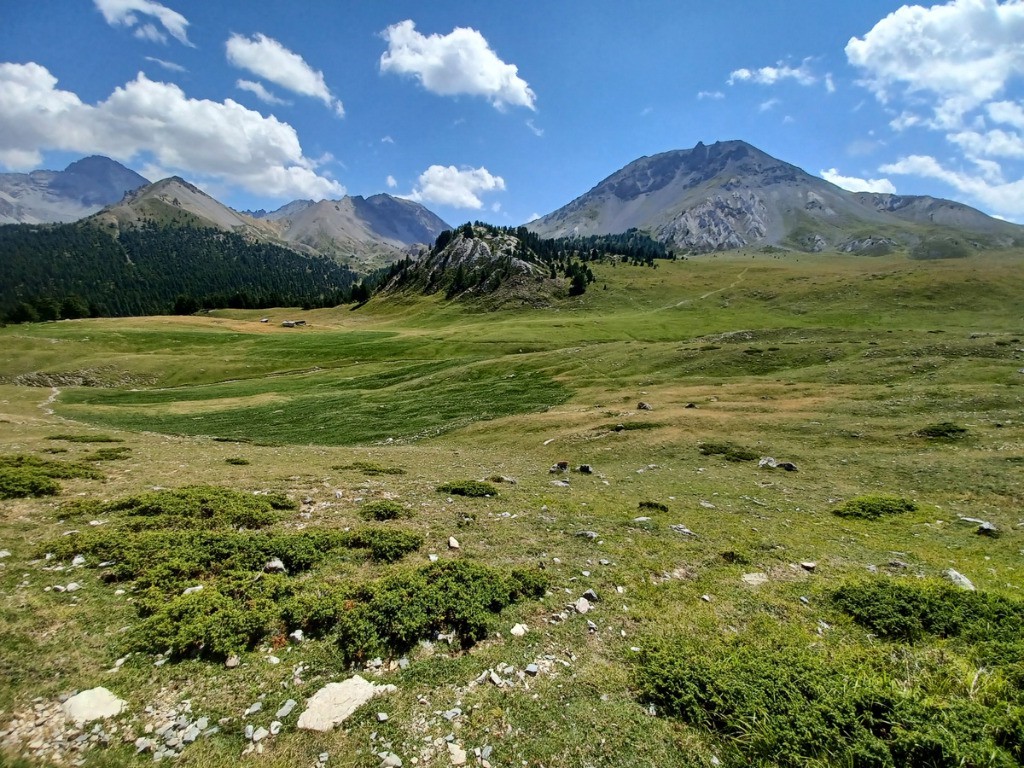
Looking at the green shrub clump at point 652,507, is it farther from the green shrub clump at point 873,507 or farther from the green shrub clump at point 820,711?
the green shrub clump at point 820,711

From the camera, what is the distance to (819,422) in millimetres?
31422

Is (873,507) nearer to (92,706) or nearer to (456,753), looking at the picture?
(456,753)

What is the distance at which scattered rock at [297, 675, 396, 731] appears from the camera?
21.9 feet

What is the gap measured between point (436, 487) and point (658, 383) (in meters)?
37.3

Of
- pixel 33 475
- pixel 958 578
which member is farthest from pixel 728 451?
pixel 33 475

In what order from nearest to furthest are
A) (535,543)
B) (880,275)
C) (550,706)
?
(550,706)
(535,543)
(880,275)

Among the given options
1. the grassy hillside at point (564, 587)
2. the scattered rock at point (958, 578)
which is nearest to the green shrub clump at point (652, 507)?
the grassy hillside at point (564, 587)

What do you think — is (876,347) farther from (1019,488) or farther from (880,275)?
(880,275)

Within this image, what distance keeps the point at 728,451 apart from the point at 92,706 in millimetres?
27769

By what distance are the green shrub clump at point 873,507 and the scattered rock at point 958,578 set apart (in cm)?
510

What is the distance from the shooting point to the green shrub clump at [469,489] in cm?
1859

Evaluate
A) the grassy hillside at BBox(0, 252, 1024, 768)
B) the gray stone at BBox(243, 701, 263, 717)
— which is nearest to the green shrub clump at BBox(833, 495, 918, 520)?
the grassy hillside at BBox(0, 252, 1024, 768)

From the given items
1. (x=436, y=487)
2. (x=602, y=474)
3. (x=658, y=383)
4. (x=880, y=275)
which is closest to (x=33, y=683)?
(x=436, y=487)

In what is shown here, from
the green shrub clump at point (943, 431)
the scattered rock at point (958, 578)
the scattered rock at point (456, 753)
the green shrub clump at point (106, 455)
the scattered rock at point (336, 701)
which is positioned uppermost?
the scattered rock at point (336, 701)
